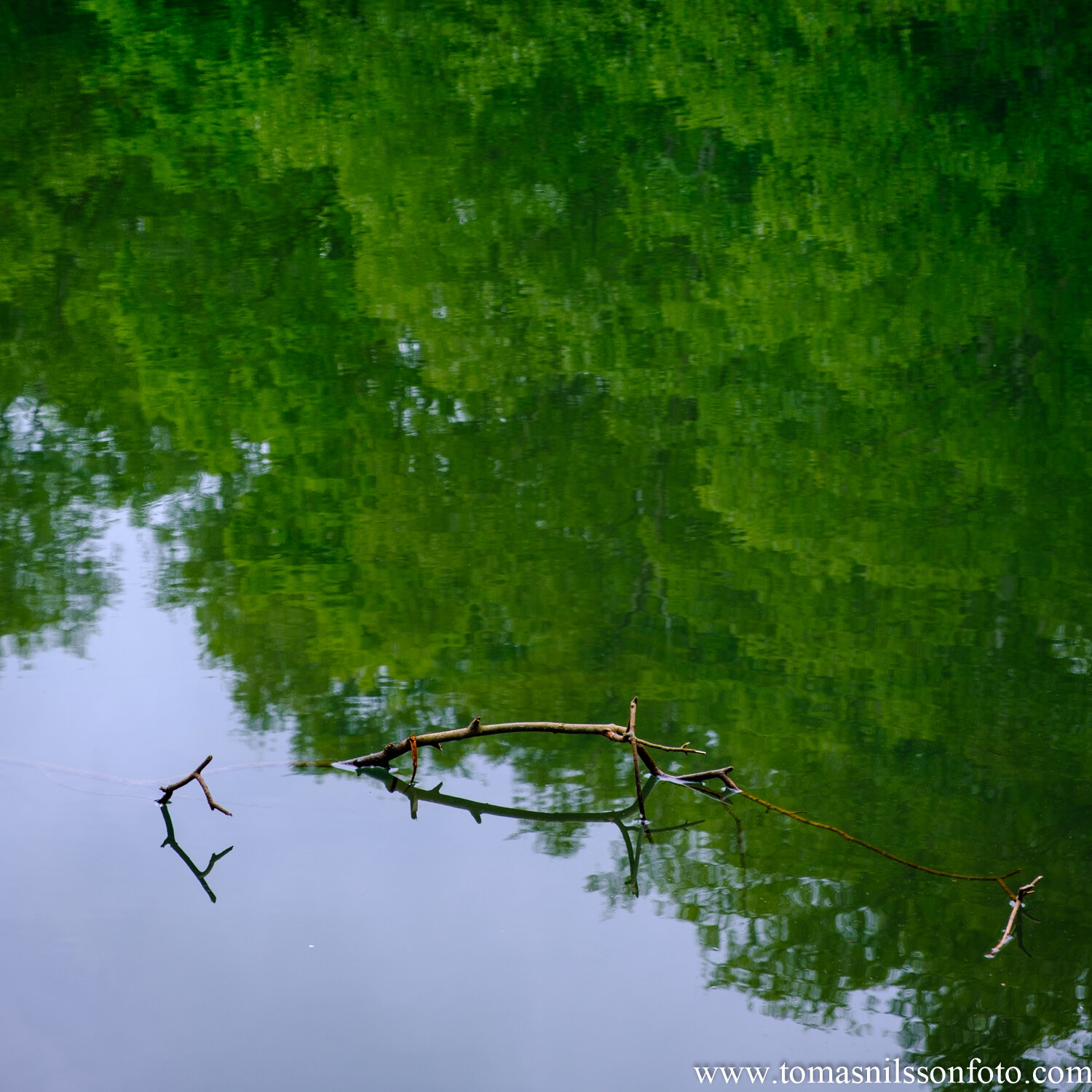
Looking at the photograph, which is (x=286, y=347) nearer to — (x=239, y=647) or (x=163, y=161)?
(x=239, y=647)

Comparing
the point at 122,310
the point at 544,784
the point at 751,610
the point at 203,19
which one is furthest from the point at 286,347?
the point at 203,19

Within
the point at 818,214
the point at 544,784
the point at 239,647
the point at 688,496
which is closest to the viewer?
the point at 544,784

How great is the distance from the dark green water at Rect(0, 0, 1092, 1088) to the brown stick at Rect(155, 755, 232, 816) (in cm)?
7

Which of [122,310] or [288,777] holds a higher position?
[122,310]

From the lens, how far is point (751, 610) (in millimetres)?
5113

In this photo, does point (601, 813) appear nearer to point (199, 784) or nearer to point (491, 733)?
point (491, 733)

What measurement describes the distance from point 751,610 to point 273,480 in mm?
2354

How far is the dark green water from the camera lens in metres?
3.88

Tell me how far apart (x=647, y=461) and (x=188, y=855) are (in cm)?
312

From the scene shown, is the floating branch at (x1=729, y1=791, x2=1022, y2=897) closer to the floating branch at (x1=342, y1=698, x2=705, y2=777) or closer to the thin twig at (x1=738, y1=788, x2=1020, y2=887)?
the thin twig at (x1=738, y1=788, x2=1020, y2=887)

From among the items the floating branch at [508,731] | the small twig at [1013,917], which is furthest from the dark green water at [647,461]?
the floating branch at [508,731]

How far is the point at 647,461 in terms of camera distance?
250 inches

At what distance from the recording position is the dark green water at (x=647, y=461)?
3.88m

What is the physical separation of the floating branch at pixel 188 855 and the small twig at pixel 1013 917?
6.67ft
